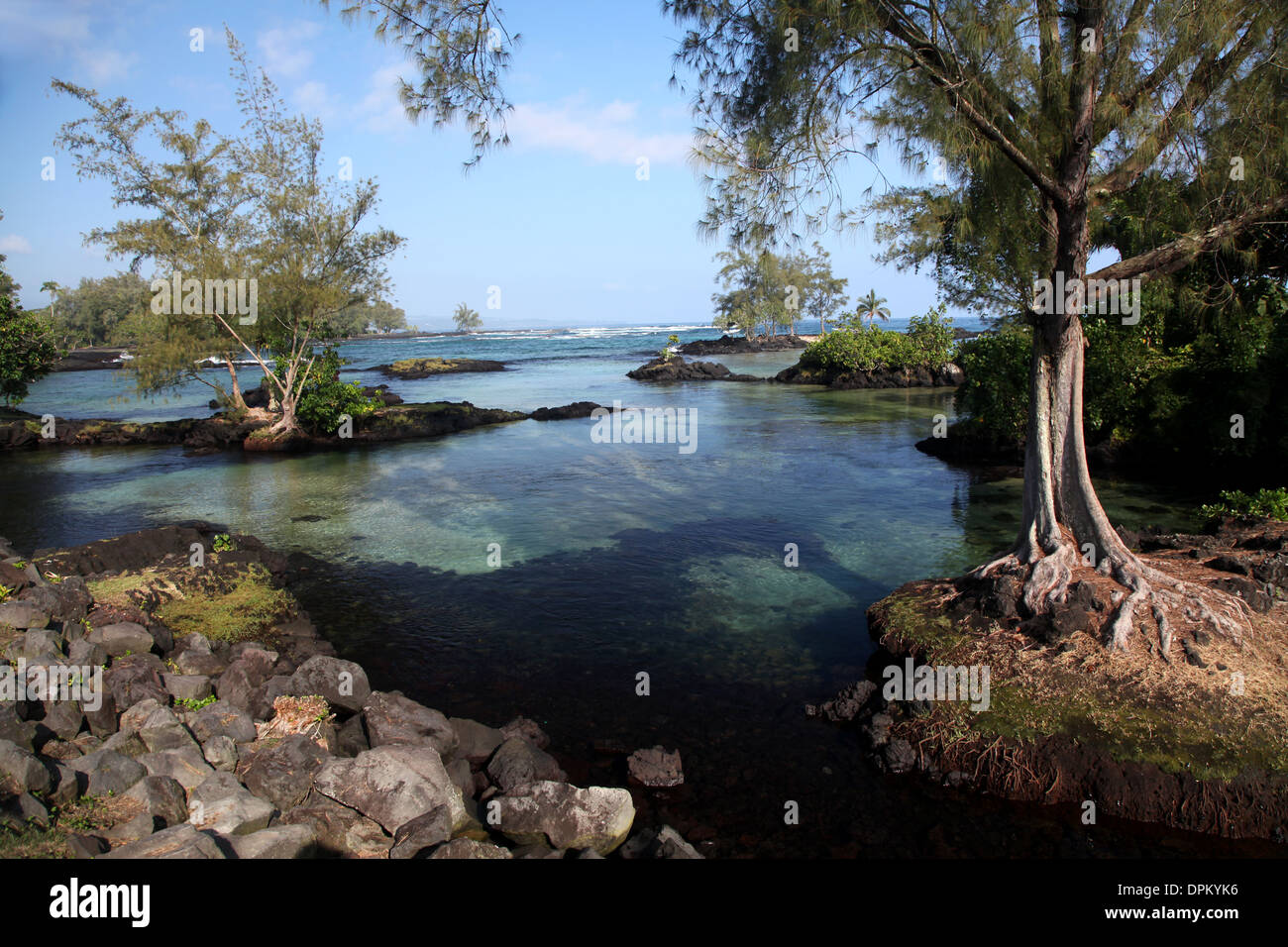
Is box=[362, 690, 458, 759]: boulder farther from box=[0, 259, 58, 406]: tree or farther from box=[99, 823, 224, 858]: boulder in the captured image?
box=[0, 259, 58, 406]: tree

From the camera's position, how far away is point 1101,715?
269 inches

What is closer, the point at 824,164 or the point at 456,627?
the point at 824,164

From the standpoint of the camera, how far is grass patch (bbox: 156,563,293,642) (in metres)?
9.69

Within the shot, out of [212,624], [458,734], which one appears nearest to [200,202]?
[212,624]

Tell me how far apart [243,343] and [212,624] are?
1981 centimetres

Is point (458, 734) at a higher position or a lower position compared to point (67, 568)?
lower

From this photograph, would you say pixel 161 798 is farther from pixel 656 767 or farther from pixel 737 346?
pixel 737 346

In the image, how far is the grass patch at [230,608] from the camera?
9688mm

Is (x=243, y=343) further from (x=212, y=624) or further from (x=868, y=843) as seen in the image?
(x=868, y=843)

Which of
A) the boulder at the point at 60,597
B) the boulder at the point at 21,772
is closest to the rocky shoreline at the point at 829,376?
the boulder at the point at 60,597

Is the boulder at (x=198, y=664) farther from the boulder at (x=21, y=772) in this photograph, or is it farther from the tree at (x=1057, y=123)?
the tree at (x=1057, y=123)

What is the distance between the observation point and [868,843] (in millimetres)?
5961

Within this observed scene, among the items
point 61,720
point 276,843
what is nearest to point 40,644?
point 61,720
